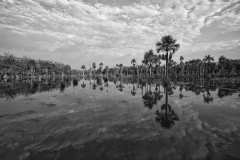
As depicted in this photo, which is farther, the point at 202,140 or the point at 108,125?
the point at 108,125

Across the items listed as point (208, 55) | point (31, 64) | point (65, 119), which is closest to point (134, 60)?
point (208, 55)

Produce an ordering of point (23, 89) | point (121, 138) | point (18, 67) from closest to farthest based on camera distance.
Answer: point (121, 138) → point (23, 89) → point (18, 67)

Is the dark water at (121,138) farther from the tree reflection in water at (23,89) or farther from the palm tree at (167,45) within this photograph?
the palm tree at (167,45)

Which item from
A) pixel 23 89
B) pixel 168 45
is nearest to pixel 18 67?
pixel 23 89

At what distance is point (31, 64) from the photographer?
120875 millimetres

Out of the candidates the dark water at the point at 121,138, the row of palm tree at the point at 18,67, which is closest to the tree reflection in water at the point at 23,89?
the dark water at the point at 121,138

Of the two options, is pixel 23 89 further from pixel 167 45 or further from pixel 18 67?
pixel 18 67

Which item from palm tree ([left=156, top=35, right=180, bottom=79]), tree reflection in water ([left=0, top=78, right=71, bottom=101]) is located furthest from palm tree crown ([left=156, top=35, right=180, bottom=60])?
tree reflection in water ([left=0, top=78, right=71, bottom=101])

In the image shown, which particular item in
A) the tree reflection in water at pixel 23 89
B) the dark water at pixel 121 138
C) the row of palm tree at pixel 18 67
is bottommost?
the dark water at pixel 121 138

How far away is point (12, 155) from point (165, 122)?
8478 mm

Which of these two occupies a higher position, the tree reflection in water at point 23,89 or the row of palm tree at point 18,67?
the row of palm tree at point 18,67

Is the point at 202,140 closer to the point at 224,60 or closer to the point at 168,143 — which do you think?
the point at 168,143

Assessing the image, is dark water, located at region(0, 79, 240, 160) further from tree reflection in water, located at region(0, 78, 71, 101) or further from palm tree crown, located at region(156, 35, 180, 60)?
palm tree crown, located at region(156, 35, 180, 60)

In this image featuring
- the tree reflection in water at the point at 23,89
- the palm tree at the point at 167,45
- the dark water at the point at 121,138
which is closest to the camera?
the dark water at the point at 121,138
